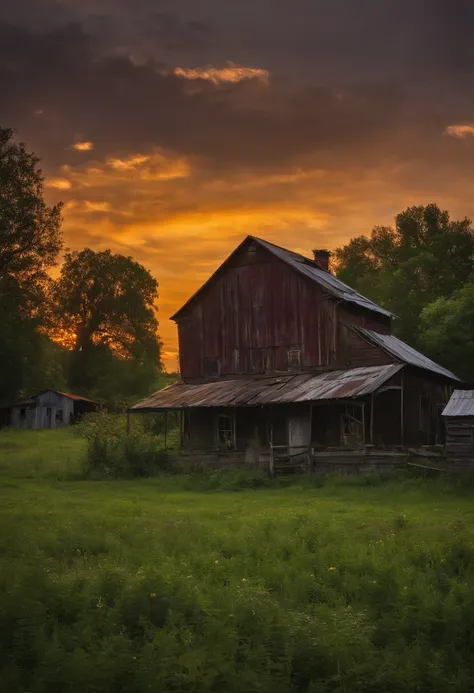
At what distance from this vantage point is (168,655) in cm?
882

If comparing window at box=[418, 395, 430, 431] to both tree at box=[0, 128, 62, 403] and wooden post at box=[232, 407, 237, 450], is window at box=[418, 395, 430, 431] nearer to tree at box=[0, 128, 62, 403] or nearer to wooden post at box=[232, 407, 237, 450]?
wooden post at box=[232, 407, 237, 450]

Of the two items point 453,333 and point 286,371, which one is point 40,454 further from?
point 453,333

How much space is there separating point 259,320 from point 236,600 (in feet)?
92.8

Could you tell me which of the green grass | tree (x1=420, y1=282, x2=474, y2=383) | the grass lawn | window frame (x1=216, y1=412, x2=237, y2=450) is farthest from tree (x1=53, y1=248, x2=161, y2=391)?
the grass lawn

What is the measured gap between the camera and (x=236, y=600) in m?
10.8

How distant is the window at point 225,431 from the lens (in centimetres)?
3699

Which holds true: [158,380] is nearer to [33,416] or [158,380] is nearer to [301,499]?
[33,416]

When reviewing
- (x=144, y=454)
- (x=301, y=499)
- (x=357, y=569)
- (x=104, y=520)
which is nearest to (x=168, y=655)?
(x=357, y=569)

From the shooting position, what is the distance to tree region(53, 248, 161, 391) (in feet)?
281

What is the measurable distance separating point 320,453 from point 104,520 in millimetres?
13502

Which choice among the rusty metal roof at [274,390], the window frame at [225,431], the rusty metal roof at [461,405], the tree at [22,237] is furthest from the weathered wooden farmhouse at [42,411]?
the rusty metal roof at [461,405]

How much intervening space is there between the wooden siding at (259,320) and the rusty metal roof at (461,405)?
8.08 meters

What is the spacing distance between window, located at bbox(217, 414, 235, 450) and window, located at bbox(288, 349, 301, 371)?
379cm

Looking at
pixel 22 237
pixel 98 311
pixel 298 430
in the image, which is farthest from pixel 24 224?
pixel 98 311
